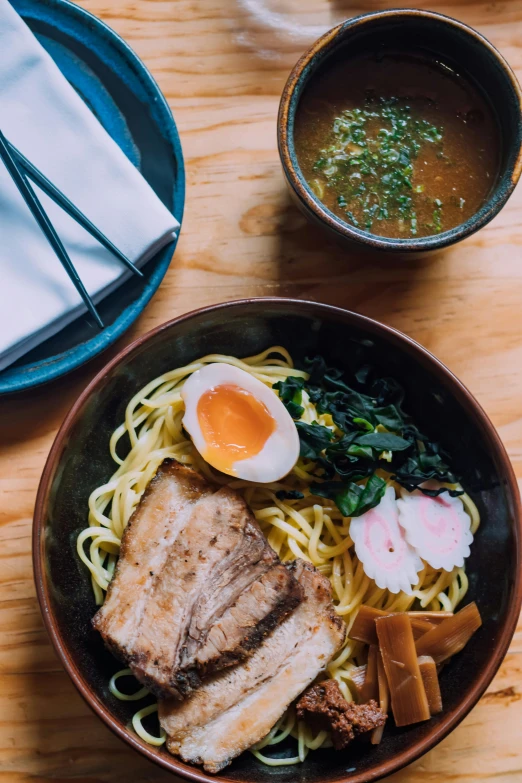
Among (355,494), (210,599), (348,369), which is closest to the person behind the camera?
(210,599)

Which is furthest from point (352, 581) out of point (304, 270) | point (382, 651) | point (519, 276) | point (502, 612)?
point (519, 276)

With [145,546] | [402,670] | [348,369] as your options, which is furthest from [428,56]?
[402,670]

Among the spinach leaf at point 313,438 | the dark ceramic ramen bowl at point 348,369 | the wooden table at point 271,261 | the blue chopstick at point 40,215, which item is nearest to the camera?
the dark ceramic ramen bowl at point 348,369

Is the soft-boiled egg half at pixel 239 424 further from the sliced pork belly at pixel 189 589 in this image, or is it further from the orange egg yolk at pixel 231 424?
the sliced pork belly at pixel 189 589

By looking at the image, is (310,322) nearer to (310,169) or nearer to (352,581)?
(310,169)

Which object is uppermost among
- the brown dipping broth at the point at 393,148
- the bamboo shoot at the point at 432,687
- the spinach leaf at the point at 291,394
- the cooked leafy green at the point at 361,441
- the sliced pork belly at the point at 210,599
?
the brown dipping broth at the point at 393,148

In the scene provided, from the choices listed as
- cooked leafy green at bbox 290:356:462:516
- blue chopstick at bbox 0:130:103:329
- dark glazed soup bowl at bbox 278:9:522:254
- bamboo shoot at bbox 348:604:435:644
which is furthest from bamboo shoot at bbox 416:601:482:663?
blue chopstick at bbox 0:130:103:329

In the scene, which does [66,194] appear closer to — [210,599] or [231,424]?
[231,424]

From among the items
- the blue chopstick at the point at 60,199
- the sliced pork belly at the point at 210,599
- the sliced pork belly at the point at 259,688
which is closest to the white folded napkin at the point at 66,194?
the blue chopstick at the point at 60,199
